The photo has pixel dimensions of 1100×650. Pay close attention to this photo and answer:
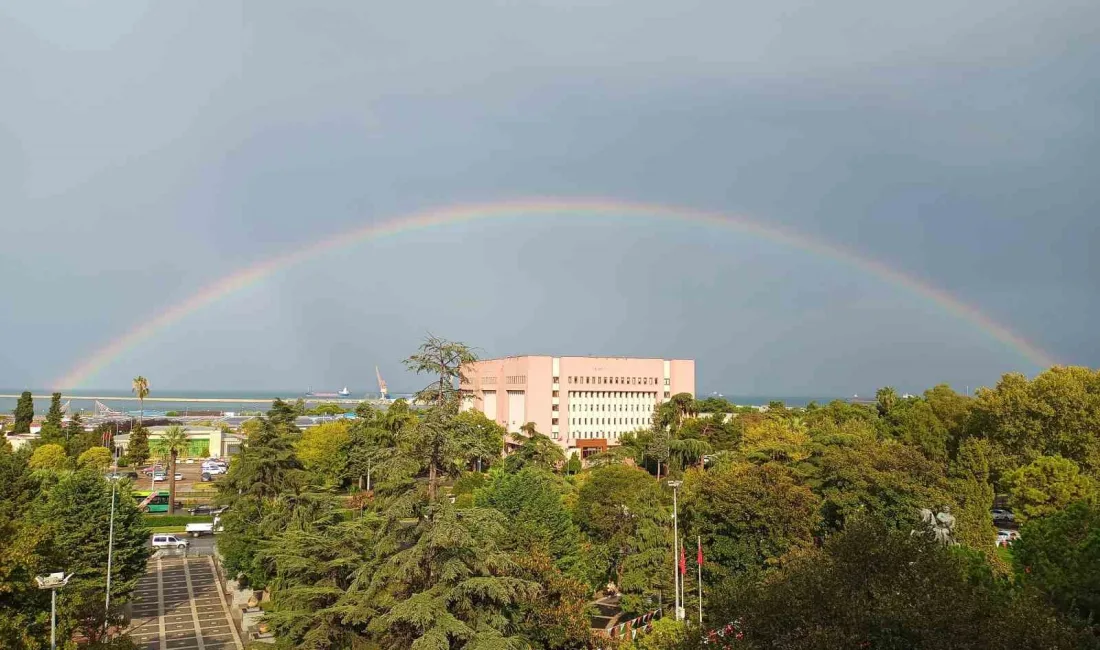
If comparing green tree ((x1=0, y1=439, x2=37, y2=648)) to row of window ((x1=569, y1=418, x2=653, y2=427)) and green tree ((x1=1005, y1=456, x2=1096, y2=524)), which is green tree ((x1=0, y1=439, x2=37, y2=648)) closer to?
green tree ((x1=1005, y1=456, x2=1096, y2=524))

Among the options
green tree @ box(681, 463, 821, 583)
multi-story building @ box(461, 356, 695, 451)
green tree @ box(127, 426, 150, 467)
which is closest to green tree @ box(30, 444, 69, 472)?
green tree @ box(127, 426, 150, 467)

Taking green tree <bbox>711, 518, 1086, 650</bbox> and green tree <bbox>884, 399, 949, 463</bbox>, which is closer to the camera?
green tree <bbox>711, 518, 1086, 650</bbox>

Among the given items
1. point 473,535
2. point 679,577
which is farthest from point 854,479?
point 473,535

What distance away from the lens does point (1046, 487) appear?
41.8m

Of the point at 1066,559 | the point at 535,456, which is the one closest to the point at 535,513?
the point at 1066,559

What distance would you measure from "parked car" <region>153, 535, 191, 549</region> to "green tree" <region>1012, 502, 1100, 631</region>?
51642 millimetres

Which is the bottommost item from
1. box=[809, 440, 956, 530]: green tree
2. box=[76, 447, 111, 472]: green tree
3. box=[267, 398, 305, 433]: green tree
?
box=[76, 447, 111, 472]: green tree

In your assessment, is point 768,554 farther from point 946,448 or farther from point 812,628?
point 946,448

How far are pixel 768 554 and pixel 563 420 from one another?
6971cm

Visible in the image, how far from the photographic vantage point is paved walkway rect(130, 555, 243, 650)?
33.2 meters

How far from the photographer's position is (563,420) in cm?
10156

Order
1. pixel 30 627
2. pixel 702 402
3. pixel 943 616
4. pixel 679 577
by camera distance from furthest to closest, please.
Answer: pixel 702 402 → pixel 679 577 → pixel 30 627 → pixel 943 616

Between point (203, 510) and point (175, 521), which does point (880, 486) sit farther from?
point (203, 510)

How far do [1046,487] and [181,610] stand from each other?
4724 cm
